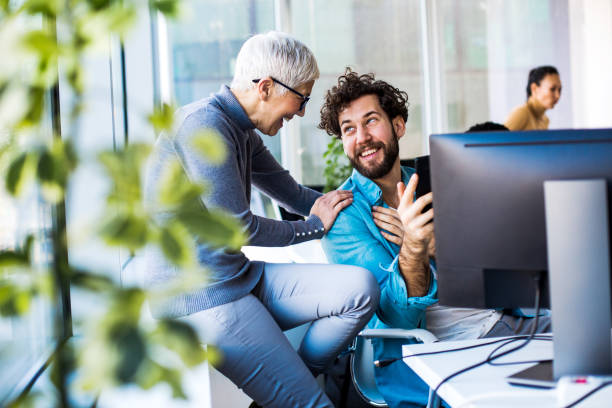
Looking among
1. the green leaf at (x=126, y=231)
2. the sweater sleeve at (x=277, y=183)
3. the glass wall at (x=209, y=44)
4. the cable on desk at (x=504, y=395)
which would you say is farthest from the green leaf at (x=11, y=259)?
the glass wall at (x=209, y=44)

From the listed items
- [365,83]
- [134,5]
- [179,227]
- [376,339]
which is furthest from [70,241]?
[365,83]

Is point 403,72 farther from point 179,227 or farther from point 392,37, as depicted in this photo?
point 179,227

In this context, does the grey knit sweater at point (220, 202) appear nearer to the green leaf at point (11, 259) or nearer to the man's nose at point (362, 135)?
the man's nose at point (362, 135)

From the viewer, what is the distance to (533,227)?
1.15 meters

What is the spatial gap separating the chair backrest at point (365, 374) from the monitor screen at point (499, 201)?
2.23 ft

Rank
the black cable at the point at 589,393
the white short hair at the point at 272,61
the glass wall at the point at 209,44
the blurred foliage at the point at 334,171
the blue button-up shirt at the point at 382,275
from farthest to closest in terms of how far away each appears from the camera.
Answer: the glass wall at the point at 209,44, the blurred foliage at the point at 334,171, the white short hair at the point at 272,61, the blue button-up shirt at the point at 382,275, the black cable at the point at 589,393

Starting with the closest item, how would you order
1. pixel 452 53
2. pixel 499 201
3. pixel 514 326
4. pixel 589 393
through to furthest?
1. pixel 589 393
2. pixel 499 201
3. pixel 514 326
4. pixel 452 53

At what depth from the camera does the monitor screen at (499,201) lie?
112cm

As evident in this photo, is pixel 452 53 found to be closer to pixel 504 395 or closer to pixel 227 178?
pixel 227 178

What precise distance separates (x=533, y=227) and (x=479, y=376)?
12.0 inches

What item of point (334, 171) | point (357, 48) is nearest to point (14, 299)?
point (334, 171)

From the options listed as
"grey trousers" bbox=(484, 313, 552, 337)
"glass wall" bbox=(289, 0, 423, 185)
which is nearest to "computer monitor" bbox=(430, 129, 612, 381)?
"grey trousers" bbox=(484, 313, 552, 337)

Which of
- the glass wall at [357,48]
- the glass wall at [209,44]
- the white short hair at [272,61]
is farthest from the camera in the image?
the glass wall at [357,48]

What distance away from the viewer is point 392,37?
20.1 feet
